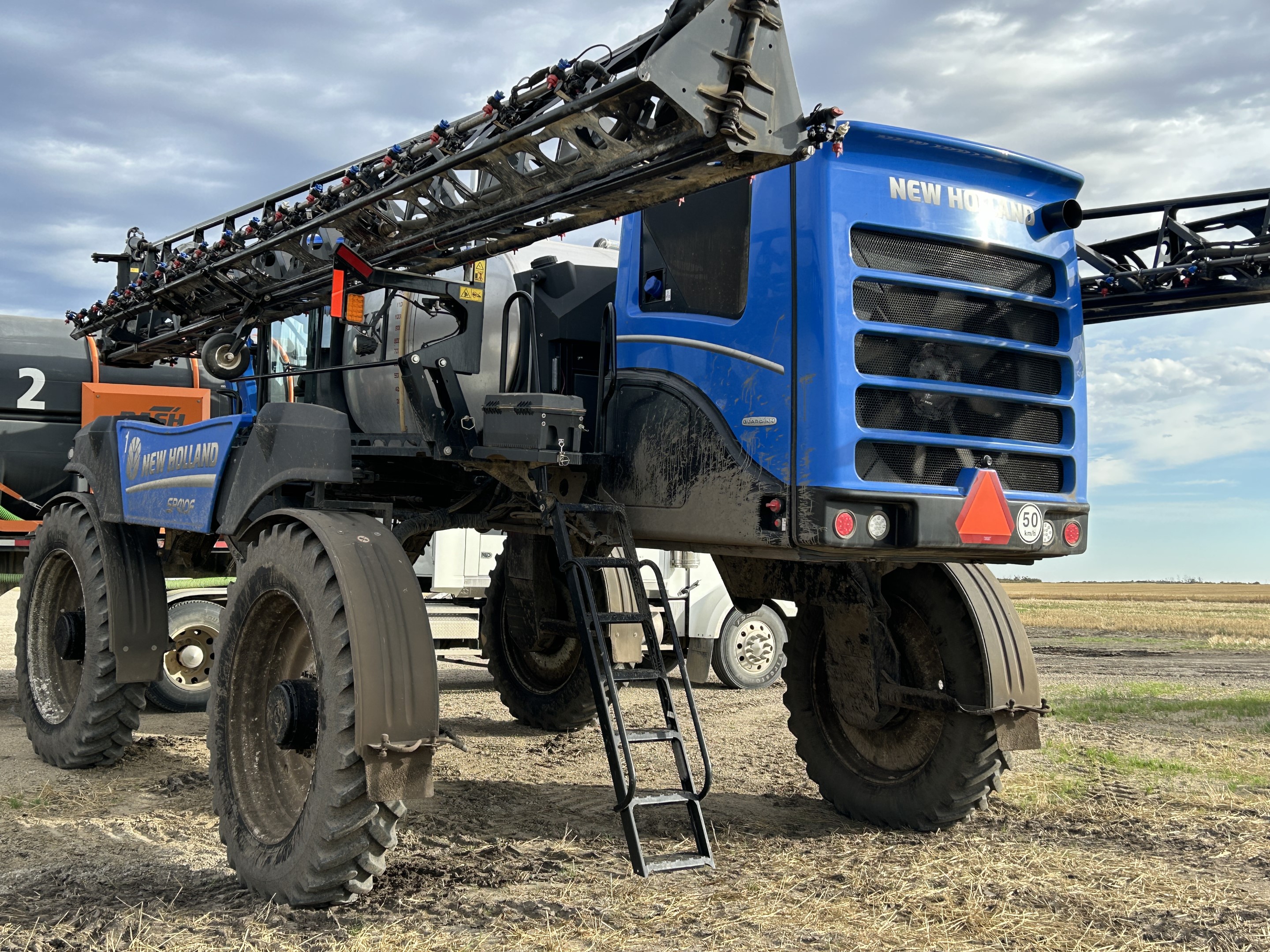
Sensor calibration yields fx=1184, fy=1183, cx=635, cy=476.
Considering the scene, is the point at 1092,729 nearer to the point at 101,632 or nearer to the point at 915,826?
the point at 915,826

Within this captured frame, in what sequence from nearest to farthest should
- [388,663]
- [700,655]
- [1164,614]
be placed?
1. [388,663]
2. [700,655]
3. [1164,614]

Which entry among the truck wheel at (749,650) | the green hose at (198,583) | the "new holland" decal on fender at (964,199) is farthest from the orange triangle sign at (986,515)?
the truck wheel at (749,650)

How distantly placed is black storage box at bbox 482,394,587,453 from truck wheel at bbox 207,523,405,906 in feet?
3.58

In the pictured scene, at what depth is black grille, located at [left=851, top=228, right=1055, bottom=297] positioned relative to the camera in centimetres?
542

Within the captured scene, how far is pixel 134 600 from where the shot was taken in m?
7.72

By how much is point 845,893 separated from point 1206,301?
407 inches

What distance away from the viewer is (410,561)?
5.53 meters

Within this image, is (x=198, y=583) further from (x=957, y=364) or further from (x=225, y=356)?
(x=957, y=364)

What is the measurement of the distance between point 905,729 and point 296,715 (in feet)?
11.3

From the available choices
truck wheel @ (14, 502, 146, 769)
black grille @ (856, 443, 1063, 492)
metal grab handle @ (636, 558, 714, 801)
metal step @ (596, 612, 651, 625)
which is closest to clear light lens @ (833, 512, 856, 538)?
black grille @ (856, 443, 1063, 492)

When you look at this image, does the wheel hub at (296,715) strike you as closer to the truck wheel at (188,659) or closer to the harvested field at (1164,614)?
the truck wheel at (188,659)

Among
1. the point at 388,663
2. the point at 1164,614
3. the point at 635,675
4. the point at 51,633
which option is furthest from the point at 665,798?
the point at 1164,614

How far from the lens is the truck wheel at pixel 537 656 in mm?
8469

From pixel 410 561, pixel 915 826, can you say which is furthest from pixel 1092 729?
pixel 410 561
